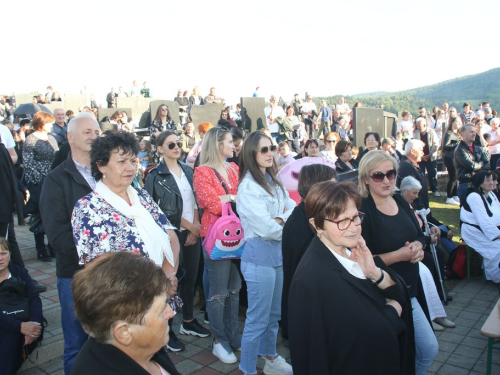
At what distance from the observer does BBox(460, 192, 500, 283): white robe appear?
18.9 ft

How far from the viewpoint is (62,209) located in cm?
294

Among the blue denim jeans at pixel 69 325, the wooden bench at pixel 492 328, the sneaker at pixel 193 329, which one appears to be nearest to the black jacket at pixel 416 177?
the wooden bench at pixel 492 328

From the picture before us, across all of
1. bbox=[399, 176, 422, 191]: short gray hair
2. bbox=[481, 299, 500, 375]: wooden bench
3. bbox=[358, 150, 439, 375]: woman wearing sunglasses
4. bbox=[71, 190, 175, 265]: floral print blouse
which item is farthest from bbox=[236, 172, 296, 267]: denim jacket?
bbox=[399, 176, 422, 191]: short gray hair

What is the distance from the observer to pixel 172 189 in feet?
13.4

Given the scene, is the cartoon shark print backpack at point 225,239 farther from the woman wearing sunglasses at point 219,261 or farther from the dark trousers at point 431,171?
the dark trousers at point 431,171

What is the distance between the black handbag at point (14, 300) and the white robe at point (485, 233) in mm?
5548

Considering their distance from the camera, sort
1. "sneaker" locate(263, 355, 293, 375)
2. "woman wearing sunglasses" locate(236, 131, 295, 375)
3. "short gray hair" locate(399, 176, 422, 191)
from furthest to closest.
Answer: "short gray hair" locate(399, 176, 422, 191)
"sneaker" locate(263, 355, 293, 375)
"woman wearing sunglasses" locate(236, 131, 295, 375)

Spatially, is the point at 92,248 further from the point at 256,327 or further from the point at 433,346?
the point at 433,346

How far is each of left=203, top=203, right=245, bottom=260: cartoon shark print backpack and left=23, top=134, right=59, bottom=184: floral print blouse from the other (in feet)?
12.8

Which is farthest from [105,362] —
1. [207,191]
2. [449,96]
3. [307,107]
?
[449,96]

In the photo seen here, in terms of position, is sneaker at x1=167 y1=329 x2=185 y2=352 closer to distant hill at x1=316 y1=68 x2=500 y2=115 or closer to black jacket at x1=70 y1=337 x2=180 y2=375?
black jacket at x1=70 y1=337 x2=180 y2=375

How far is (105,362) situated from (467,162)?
26.8 ft

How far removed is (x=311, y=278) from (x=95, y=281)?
3.56 ft

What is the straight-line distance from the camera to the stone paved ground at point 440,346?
3.82m
